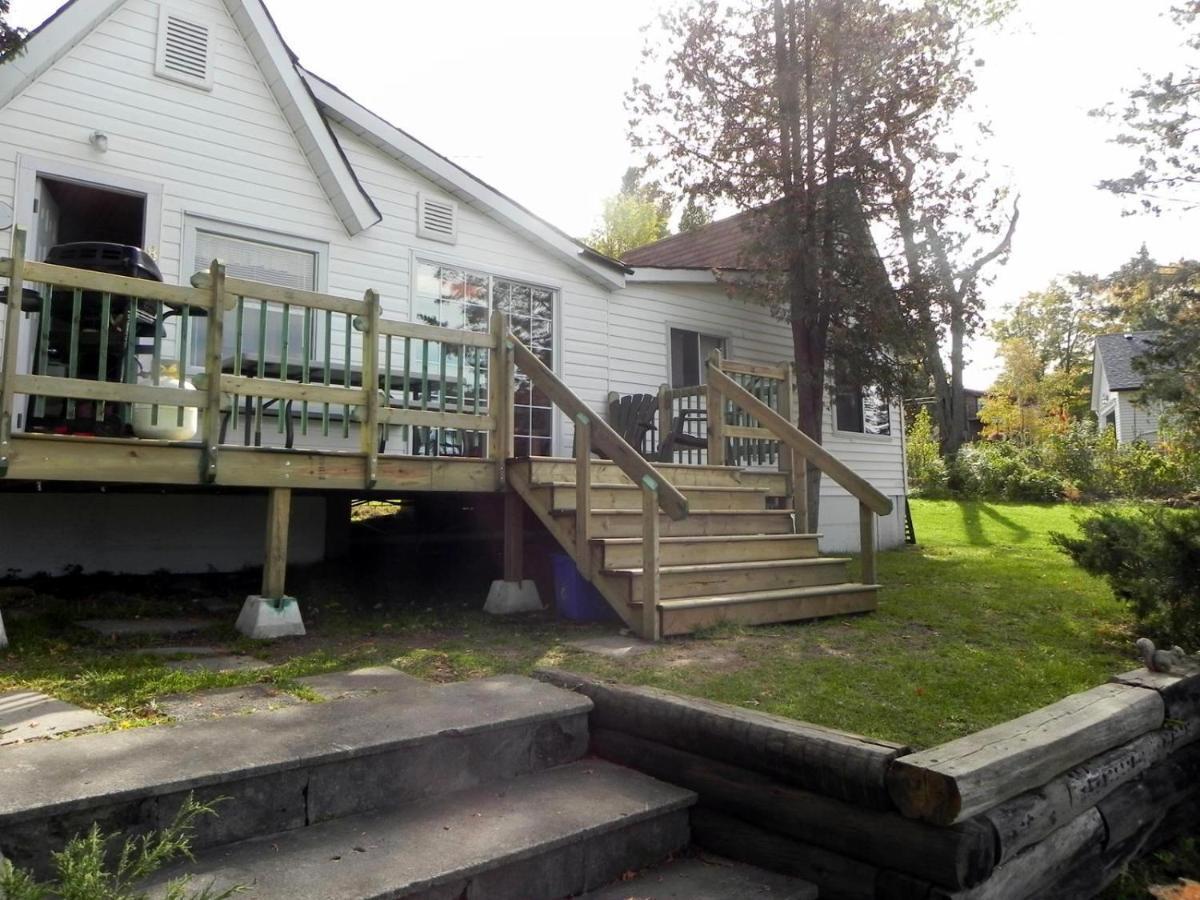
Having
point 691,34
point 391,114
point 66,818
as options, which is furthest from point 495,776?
point 691,34

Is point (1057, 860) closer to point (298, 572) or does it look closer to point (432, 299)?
point (298, 572)

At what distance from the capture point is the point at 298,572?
6762 millimetres

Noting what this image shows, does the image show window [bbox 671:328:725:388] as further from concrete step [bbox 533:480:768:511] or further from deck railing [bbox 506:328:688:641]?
deck railing [bbox 506:328:688:641]

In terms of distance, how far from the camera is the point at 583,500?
16.3 ft

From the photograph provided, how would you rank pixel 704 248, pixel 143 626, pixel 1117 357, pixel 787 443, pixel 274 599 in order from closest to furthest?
pixel 274 599 < pixel 143 626 < pixel 787 443 < pixel 704 248 < pixel 1117 357

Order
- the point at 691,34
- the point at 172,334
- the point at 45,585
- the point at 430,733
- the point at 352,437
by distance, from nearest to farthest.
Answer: the point at 430,733 < the point at 45,585 < the point at 172,334 < the point at 352,437 < the point at 691,34

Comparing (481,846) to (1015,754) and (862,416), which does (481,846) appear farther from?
(862,416)

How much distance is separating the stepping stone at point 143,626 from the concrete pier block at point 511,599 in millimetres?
1738

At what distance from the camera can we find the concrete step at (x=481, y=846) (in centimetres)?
196

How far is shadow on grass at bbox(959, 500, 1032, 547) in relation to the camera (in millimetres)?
11828

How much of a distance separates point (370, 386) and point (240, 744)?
9.44 ft

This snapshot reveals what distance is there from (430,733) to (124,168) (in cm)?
567

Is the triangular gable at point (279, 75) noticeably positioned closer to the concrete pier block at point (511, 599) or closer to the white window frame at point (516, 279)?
the white window frame at point (516, 279)

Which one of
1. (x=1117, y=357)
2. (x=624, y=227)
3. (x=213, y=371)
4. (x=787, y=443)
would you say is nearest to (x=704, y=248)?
(x=787, y=443)
